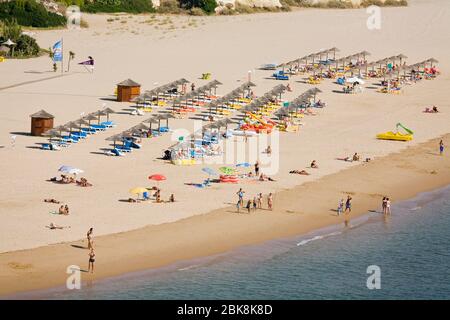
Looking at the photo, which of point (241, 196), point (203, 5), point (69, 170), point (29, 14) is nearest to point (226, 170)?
point (241, 196)

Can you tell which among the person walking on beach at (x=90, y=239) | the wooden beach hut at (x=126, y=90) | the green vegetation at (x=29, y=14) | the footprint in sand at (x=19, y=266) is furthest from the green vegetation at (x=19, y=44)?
the footprint in sand at (x=19, y=266)

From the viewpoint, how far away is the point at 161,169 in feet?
180

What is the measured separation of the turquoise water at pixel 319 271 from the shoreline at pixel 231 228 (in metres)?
0.76

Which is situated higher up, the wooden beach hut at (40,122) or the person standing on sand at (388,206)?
the wooden beach hut at (40,122)

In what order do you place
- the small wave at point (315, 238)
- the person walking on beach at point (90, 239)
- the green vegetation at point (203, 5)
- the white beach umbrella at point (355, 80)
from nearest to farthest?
the person walking on beach at point (90, 239)
the small wave at point (315, 238)
the white beach umbrella at point (355, 80)
the green vegetation at point (203, 5)

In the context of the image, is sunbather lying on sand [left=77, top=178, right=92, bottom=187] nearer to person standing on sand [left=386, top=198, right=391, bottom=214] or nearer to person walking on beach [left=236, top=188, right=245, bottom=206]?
person walking on beach [left=236, top=188, right=245, bottom=206]

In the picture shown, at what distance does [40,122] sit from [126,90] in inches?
423

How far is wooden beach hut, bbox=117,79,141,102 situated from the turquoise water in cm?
2392

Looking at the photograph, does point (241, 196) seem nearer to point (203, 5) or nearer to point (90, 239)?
point (90, 239)

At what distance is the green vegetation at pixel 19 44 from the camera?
3314 inches

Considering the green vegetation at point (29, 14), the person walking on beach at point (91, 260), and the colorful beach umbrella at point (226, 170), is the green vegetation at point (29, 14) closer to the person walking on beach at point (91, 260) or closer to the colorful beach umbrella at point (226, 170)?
the colorful beach umbrella at point (226, 170)

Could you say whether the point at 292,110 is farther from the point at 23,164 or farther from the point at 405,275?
the point at 405,275

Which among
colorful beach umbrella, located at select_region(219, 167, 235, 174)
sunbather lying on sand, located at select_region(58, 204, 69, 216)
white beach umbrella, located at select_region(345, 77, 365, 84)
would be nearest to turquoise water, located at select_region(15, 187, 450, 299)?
sunbather lying on sand, located at select_region(58, 204, 69, 216)
